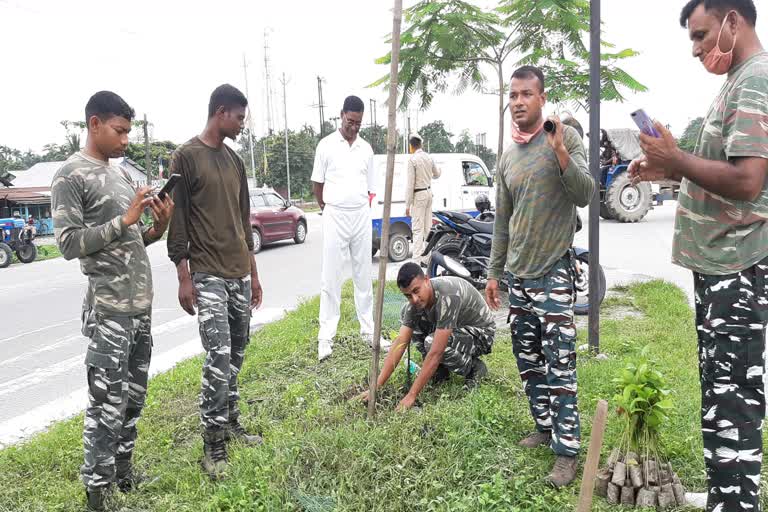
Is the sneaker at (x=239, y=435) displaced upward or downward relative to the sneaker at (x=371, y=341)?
downward

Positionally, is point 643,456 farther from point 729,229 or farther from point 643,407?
Answer: point 729,229

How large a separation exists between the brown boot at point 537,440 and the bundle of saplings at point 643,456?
1.42 feet

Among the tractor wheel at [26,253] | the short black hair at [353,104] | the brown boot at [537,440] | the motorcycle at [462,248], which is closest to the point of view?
the brown boot at [537,440]

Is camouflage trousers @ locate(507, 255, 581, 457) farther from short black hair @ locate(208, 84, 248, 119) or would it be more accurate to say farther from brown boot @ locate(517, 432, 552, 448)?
short black hair @ locate(208, 84, 248, 119)

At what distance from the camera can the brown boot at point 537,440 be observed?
10.7 feet

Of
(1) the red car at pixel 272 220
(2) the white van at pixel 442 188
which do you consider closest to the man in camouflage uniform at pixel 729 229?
(2) the white van at pixel 442 188

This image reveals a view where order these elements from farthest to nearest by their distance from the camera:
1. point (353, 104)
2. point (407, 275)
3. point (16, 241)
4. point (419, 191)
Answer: point (16, 241), point (419, 191), point (353, 104), point (407, 275)

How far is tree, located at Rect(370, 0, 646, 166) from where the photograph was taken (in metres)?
6.47

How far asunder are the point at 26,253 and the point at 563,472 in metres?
16.9

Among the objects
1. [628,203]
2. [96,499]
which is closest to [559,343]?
[96,499]

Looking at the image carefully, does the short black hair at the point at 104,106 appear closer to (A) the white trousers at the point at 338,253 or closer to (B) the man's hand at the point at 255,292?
(B) the man's hand at the point at 255,292

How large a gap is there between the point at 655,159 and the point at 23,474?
3841 millimetres

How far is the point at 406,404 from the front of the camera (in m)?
3.71

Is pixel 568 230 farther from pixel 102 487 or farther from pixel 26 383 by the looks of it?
pixel 26 383
